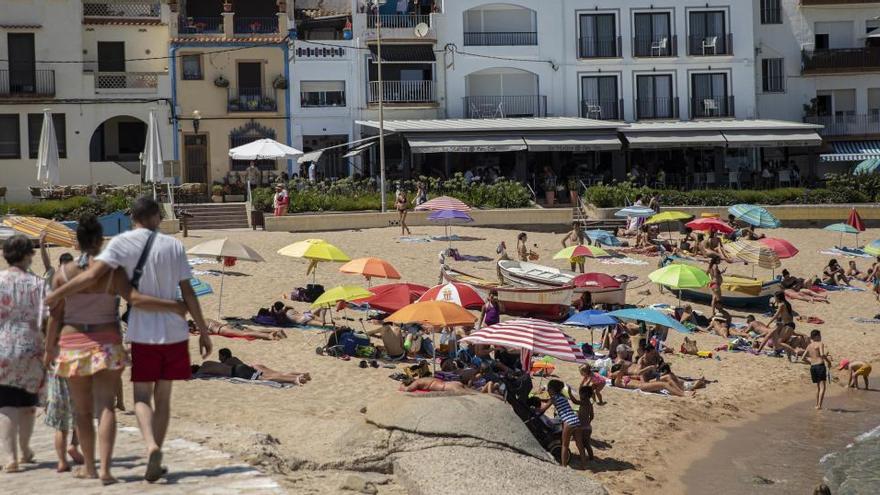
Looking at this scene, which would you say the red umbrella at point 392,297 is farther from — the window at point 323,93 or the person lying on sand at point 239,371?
the window at point 323,93

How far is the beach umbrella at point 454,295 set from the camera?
20641mm

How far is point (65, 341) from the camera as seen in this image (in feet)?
29.2

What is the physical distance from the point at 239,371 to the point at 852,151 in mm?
36547

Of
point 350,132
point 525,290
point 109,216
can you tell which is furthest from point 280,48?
point 525,290

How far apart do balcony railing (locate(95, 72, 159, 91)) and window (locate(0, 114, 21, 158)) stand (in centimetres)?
310

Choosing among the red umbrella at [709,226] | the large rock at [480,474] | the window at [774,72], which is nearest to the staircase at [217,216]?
the red umbrella at [709,226]

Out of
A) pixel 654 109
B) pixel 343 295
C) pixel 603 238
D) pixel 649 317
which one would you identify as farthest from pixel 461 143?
pixel 343 295

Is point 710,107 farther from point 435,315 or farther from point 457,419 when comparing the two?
point 457,419

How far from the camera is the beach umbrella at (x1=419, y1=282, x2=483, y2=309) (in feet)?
67.7

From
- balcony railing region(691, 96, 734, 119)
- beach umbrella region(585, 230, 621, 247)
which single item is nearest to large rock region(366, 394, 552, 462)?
beach umbrella region(585, 230, 621, 247)

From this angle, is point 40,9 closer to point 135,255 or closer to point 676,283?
point 676,283

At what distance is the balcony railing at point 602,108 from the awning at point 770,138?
4.25 m

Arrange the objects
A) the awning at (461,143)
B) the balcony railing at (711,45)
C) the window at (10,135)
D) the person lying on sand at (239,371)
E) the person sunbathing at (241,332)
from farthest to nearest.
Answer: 1. the balcony railing at (711,45)
2. the window at (10,135)
3. the awning at (461,143)
4. the person sunbathing at (241,332)
5. the person lying on sand at (239,371)

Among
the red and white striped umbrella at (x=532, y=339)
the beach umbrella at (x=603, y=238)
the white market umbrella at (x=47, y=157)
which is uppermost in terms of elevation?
the white market umbrella at (x=47, y=157)
